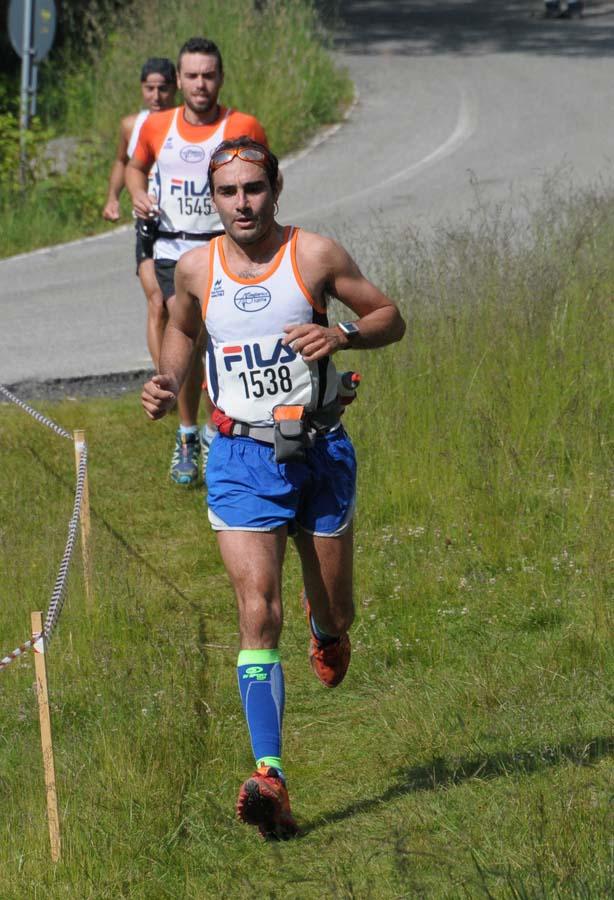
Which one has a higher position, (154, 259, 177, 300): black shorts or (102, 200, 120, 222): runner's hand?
(154, 259, 177, 300): black shorts

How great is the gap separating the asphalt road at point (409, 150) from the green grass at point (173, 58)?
1.85ft

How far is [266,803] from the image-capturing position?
14.6 feet

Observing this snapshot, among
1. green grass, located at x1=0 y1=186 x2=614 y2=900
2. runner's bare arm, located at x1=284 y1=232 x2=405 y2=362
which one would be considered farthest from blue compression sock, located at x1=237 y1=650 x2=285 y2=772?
runner's bare arm, located at x1=284 y1=232 x2=405 y2=362

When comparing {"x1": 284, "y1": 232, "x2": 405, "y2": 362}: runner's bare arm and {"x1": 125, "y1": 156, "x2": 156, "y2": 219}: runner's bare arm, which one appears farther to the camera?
{"x1": 125, "y1": 156, "x2": 156, "y2": 219}: runner's bare arm

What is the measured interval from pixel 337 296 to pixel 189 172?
348 centimetres

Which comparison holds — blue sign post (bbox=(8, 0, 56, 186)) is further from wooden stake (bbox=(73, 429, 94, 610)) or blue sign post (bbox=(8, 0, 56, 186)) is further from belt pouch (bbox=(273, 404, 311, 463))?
belt pouch (bbox=(273, 404, 311, 463))

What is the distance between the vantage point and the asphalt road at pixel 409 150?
1245 centimetres

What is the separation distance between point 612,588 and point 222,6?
16.8 m

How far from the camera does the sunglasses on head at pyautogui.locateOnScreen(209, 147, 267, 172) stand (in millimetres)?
4992

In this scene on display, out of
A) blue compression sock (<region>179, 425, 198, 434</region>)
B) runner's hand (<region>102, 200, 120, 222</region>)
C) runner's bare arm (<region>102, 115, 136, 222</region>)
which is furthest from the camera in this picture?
runner's hand (<region>102, 200, 120, 222</region>)

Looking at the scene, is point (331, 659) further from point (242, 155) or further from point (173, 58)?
point (173, 58)

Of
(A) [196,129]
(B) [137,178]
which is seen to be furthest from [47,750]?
(B) [137,178]

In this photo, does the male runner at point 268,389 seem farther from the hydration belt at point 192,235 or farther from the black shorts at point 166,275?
the black shorts at point 166,275

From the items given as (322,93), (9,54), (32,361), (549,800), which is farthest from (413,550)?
(9,54)
